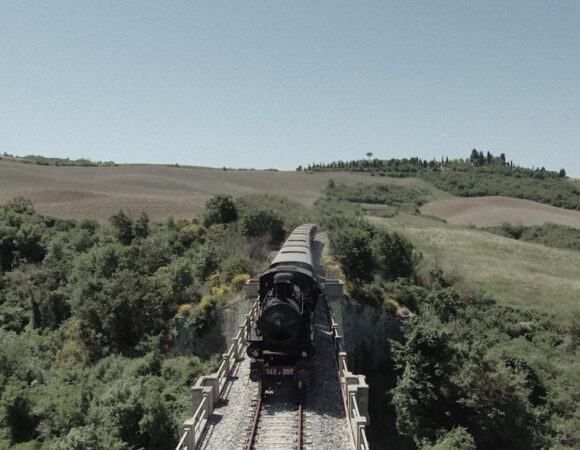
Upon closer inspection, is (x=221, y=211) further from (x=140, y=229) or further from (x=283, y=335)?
(x=283, y=335)

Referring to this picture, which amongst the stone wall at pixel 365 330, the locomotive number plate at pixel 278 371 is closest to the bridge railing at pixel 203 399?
the locomotive number plate at pixel 278 371

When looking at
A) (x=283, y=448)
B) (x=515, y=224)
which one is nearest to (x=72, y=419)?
(x=283, y=448)

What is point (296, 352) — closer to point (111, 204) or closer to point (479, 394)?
point (479, 394)

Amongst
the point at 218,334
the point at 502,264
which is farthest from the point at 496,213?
the point at 218,334

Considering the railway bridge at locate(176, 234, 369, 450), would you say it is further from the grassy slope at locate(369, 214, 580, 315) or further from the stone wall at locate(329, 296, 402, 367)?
the grassy slope at locate(369, 214, 580, 315)

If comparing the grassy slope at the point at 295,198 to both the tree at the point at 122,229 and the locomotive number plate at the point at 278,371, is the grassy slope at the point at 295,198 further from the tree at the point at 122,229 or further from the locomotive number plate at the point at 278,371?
the locomotive number plate at the point at 278,371

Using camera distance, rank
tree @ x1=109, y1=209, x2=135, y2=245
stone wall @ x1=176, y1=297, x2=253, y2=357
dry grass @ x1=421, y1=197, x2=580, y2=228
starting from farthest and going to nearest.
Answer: dry grass @ x1=421, y1=197, x2=580, y2=228
tree @ x1=109, y1=209, x2=135, y2=245
stone wall @ x1=176, y1=297, x2=253, y2=357

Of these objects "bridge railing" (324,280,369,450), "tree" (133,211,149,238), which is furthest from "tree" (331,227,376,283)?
"tree" (133,211,149,238)
